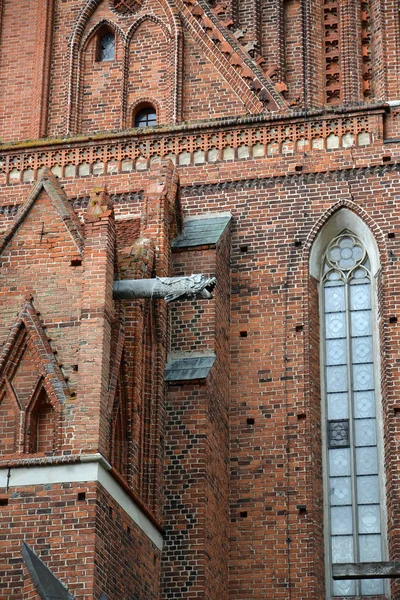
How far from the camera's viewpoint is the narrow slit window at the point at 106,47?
2616 centimetres

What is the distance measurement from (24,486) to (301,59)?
30.9 feet

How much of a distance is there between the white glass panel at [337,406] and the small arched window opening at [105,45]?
265 inches

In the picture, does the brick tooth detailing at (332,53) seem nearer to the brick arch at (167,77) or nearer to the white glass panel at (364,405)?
the brick arch at (167,77)

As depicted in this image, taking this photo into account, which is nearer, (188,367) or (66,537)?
(66,537)

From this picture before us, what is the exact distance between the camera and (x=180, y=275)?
22891mm

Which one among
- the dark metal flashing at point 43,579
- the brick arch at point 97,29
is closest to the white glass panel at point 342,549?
the dark metal flashing at point 43,579

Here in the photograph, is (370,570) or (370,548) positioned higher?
(370,548)

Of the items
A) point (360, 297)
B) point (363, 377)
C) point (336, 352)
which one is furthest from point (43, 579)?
point (360, 297)

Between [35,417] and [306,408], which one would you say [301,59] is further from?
[35,417]

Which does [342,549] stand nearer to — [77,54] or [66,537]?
[66,537]

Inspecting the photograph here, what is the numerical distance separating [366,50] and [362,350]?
495 cm

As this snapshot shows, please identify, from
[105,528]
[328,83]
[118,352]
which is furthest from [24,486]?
[328,83]

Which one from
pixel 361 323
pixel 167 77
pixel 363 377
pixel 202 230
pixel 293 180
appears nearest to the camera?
pixel 363 377

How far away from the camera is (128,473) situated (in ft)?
66.2
